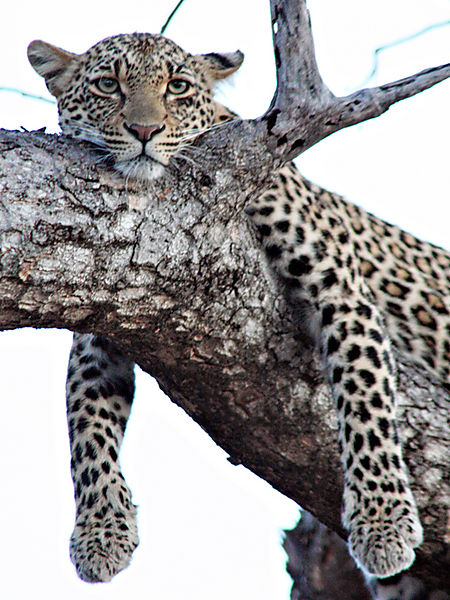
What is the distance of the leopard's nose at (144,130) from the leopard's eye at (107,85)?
69cm

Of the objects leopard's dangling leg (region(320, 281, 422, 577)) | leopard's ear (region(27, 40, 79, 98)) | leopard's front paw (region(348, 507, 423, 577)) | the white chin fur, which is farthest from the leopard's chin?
leopard's front paw (region(348, 507, 423, 577))

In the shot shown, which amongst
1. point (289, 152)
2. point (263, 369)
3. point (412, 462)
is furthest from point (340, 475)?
point (289, 152)

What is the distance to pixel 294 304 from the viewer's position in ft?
15.4

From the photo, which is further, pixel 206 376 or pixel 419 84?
pixel 206 376

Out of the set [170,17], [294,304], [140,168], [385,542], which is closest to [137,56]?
[170,17]

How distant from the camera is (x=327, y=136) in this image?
3.95 metres

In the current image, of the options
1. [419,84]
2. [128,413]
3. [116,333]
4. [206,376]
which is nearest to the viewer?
[419,84]

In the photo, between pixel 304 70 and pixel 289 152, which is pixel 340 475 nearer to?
pixel 289 152

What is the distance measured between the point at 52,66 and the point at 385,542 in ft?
11.3

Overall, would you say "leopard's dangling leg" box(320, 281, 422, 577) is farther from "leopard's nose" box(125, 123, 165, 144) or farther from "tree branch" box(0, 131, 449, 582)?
"leopard's nose" box(125, 123, 165, 144)

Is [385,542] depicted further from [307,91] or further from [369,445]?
[307,91]

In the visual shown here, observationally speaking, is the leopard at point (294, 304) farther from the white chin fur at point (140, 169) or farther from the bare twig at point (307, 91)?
the bare twig at point (307, 91)

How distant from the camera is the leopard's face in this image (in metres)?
4.65

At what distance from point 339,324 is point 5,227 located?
1.91 metres
